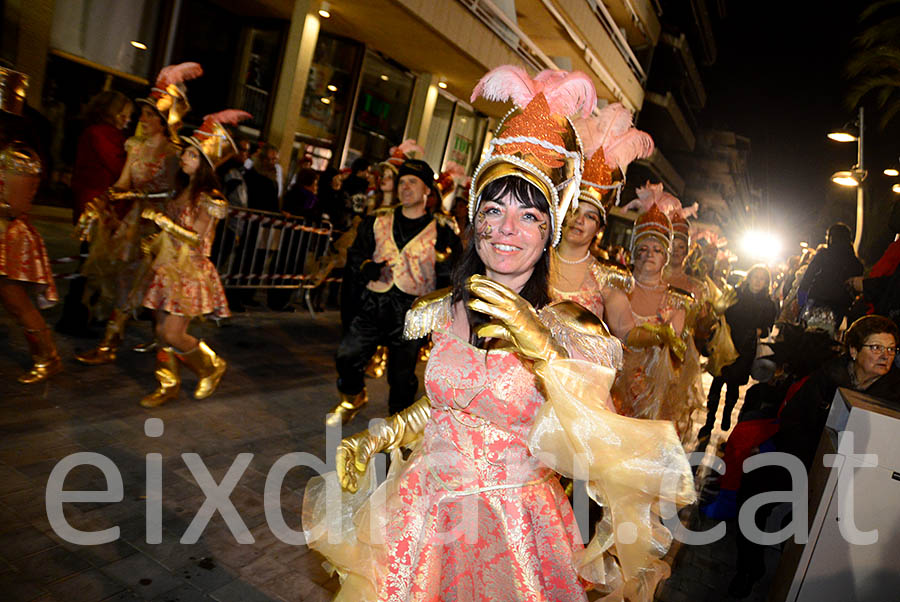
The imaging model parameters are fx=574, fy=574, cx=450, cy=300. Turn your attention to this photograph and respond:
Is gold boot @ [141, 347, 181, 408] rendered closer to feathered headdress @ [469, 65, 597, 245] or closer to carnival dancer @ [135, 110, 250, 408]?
carnival dancer @ [135, 110, 250, 408]

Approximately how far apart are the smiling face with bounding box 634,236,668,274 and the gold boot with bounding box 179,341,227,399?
3.95 metres

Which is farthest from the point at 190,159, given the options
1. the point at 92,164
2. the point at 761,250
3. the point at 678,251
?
the point at 761,250

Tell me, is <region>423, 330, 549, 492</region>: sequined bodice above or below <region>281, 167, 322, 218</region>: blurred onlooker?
below

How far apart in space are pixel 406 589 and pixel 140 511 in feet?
7.41

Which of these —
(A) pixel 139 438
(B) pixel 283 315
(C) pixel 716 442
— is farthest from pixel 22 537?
(C) pixel 716 442

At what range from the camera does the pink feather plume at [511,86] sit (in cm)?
234

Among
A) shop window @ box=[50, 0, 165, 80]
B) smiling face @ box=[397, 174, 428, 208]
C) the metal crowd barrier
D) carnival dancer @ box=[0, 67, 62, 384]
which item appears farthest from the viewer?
shop window @ box=[50, 0, 165, 80]

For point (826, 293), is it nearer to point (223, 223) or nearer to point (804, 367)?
point (804, 367)

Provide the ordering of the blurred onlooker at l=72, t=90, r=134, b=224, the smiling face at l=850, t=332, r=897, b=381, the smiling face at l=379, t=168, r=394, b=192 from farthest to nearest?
the smiling face at l=379, t=168, r=394, b=192 < the blurred onlooker at l=72, t=90, r=134, b=224 < the smiling face at l=850, t=332, r=897, b=381

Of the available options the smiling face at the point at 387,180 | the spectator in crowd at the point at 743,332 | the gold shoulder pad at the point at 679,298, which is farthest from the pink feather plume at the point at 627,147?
the spectator in crowd at the point at 743,332

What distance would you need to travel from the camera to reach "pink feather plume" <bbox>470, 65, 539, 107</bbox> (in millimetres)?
2337

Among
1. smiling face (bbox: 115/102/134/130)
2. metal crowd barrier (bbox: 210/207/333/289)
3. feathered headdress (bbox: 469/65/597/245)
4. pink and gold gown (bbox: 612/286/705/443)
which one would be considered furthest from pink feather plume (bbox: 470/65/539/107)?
→ metal crowd barrier (bbox: 210/207/333/289)

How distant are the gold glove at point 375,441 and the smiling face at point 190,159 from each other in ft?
11.8

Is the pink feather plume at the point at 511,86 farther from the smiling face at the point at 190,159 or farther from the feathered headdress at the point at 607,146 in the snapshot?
the smiling face at the point at 190,159
